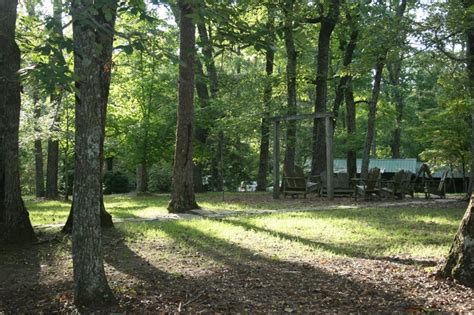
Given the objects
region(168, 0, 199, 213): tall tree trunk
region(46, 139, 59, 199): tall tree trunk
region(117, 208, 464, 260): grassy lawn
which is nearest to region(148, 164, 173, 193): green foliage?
region(46, 139, 59, 199): tall tree trunk

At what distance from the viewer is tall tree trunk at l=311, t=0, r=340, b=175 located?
1814 centimetres

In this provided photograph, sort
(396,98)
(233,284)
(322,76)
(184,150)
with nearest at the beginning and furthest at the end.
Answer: (233,284), (184,150), (322,76), (396,98)

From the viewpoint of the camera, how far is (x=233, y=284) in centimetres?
525

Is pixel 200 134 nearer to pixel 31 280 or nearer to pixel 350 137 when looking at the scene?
pixel 350 137

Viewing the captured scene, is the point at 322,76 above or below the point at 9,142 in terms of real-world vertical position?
above

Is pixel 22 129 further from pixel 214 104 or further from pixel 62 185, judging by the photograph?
pixel 62 185

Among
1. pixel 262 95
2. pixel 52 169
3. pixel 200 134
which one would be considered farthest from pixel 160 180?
pixel 262 95

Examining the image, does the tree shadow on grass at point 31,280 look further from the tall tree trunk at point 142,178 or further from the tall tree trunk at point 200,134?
the tall tree trunk at point 200,134

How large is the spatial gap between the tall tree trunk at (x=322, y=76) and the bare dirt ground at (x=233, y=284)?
42.0 feet

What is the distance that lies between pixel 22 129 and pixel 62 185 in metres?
14.6

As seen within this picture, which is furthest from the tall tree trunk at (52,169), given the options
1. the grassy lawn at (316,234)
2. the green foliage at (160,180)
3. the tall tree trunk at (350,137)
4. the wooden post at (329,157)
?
the tall tree trunk at (350,137)

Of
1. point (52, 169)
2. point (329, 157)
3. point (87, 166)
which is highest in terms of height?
point (329, 157)

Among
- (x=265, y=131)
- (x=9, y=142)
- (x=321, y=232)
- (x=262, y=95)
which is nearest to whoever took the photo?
(x=9, y=142)

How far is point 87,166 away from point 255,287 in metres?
2.25
